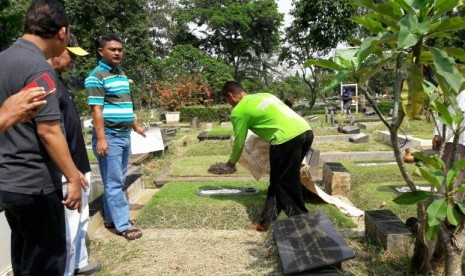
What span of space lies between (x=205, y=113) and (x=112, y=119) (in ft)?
55.6

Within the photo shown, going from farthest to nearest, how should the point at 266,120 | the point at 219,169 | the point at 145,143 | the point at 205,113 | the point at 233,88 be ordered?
the point at 205,113 < the point at 219,169 < the point at 145,143 < the point at 233,88 < the point at 266,120

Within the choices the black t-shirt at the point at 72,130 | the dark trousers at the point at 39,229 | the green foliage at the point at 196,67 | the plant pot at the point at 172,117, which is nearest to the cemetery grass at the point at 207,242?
the black t-shirt at the point at 72,130

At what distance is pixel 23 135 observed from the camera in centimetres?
198

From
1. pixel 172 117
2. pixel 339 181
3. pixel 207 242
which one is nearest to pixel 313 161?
pixel 339 181

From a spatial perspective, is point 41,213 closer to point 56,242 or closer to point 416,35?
point 56,242

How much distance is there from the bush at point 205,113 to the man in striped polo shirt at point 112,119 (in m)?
16.8

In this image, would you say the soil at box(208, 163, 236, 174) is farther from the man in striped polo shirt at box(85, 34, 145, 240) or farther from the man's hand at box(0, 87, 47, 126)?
the man's hand at box(0, 87, 47, 126)

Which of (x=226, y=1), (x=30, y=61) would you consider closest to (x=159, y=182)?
(x=30, y=61)

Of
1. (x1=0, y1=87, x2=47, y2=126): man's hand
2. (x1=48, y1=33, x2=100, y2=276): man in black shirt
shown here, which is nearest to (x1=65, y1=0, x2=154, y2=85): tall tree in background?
(x1=48, y1=33, x2=100, y2=276): man in black shirt

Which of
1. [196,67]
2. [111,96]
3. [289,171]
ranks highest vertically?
[196,67]

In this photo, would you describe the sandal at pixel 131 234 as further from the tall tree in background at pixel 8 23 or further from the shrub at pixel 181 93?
the shrub at pixel 181 93

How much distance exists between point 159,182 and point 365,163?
3704 mm

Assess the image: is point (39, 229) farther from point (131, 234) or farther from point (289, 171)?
point (289, 171)

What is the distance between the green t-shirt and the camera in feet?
12.8
